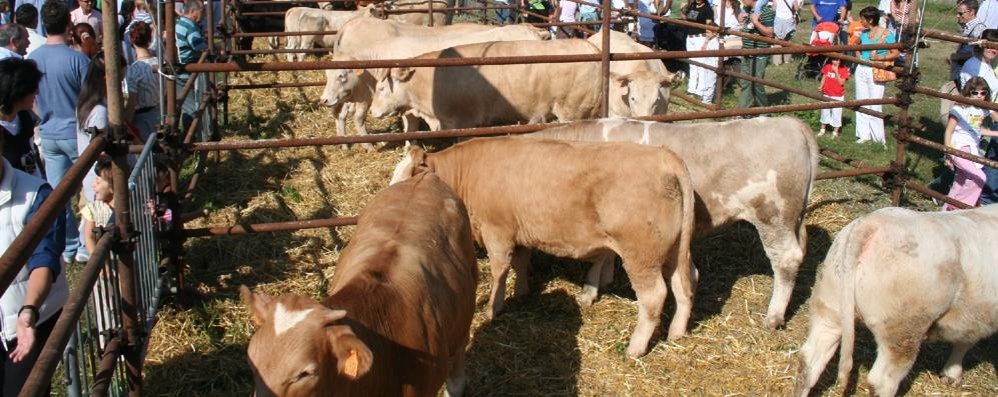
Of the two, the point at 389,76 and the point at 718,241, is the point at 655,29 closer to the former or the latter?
the point at 389,76

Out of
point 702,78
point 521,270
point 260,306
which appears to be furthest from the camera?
point 702,78

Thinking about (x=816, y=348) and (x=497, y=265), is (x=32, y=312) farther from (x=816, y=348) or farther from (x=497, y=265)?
(x=816, y=348)

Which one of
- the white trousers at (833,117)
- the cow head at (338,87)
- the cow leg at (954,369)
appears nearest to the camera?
the cow leg at (954,369)

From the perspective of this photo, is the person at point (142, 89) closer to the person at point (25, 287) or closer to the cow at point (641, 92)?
the person at point (25, 287)

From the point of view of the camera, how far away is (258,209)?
7203 millimetres

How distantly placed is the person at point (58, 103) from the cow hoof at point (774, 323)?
5.01m

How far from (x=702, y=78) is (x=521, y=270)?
844 cm

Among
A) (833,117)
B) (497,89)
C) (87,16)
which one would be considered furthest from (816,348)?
(87,16)

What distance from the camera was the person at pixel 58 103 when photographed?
628 centimetres

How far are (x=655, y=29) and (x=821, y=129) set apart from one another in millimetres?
5280

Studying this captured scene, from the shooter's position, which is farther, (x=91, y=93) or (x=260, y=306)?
(x=91, y=93)

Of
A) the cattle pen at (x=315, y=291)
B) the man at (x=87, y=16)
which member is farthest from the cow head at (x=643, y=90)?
the man at (x=87, y=16)

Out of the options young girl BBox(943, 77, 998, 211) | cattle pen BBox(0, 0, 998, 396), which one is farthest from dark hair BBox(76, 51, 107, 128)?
young girl BBox(943, 77, 998, 211)

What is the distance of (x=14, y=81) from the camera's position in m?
4.32
